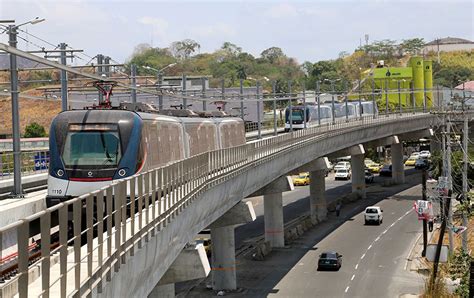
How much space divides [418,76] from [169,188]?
115m

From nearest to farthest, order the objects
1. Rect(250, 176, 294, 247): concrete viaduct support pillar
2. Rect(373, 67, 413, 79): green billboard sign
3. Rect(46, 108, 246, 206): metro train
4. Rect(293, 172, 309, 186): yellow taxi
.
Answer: Rect(46, 108, 246, 206): metro train → Rect(250, 176, 294, 247): concrete viaduct support pillar → Rect(293, 172, 309, 186): yellow taxi → Rect(373, 67, 413, 79): green billboard sign

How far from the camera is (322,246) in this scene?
188 ft

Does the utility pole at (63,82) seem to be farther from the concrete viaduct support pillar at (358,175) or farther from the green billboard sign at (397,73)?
the green billboard sign at (397,73)

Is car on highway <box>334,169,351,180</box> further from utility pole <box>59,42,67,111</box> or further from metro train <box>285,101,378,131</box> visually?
utility pole <box>59,42,67,111</box>

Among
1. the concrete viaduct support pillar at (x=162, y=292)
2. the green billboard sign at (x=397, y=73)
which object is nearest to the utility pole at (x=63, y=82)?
the concrete viaduct support pillar at (x=162, y=292)

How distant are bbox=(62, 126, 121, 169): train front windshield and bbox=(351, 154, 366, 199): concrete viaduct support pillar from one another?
2482 inches

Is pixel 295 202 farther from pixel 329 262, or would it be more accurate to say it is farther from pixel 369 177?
pixel 329 262

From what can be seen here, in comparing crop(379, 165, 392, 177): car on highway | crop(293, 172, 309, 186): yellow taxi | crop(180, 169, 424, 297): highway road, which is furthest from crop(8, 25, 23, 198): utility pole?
crop(379, 165, 392, 177): car on highway

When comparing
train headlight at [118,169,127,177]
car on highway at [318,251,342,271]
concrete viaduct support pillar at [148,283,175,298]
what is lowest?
car on highway at [318,251,342,271]

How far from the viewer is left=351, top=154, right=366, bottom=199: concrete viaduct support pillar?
84.2 m

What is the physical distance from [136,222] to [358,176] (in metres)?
69.6

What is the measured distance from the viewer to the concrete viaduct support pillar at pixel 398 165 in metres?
95.8

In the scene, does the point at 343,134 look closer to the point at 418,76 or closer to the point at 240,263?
the point at 240,263

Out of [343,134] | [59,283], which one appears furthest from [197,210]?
[343,134]
